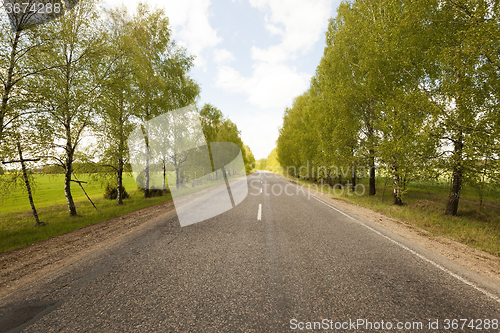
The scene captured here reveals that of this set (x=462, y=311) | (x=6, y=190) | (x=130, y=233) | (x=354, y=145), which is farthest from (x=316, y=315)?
(x=354, y=145)

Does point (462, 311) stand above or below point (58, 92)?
below

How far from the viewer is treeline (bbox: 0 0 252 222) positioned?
709cm

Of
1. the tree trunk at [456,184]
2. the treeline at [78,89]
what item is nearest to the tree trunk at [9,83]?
the treeline at [78,89]

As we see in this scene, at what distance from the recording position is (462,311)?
101 inches

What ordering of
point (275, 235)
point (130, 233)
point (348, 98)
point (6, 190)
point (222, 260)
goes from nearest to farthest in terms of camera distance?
1. point (222, 260)
2. point (275, 235)
3. point (130, 233)
4. point (6, 190)
5. point (348, 98)

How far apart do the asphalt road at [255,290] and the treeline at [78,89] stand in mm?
7025

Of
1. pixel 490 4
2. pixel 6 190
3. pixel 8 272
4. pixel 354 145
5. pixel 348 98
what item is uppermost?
pixel 490 4

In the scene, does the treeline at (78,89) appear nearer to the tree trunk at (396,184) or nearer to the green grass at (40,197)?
the green grass at (40,197)

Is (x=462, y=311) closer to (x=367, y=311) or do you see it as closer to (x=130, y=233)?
(x=367, y=311)

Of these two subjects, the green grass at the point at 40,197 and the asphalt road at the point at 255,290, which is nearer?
the asphalt road at the point at 255,290

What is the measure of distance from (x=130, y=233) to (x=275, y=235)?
15.4 feet

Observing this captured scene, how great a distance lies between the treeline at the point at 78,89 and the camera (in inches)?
279

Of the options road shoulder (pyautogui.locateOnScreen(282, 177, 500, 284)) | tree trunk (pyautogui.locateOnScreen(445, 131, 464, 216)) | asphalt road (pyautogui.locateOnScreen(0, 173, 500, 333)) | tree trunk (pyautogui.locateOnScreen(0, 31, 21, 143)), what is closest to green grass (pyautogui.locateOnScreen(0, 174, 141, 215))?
tree trunk (pyautogui.locateOnScreen(0, 31, 21, 143))

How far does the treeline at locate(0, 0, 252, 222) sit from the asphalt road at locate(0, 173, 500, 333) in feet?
23.0
